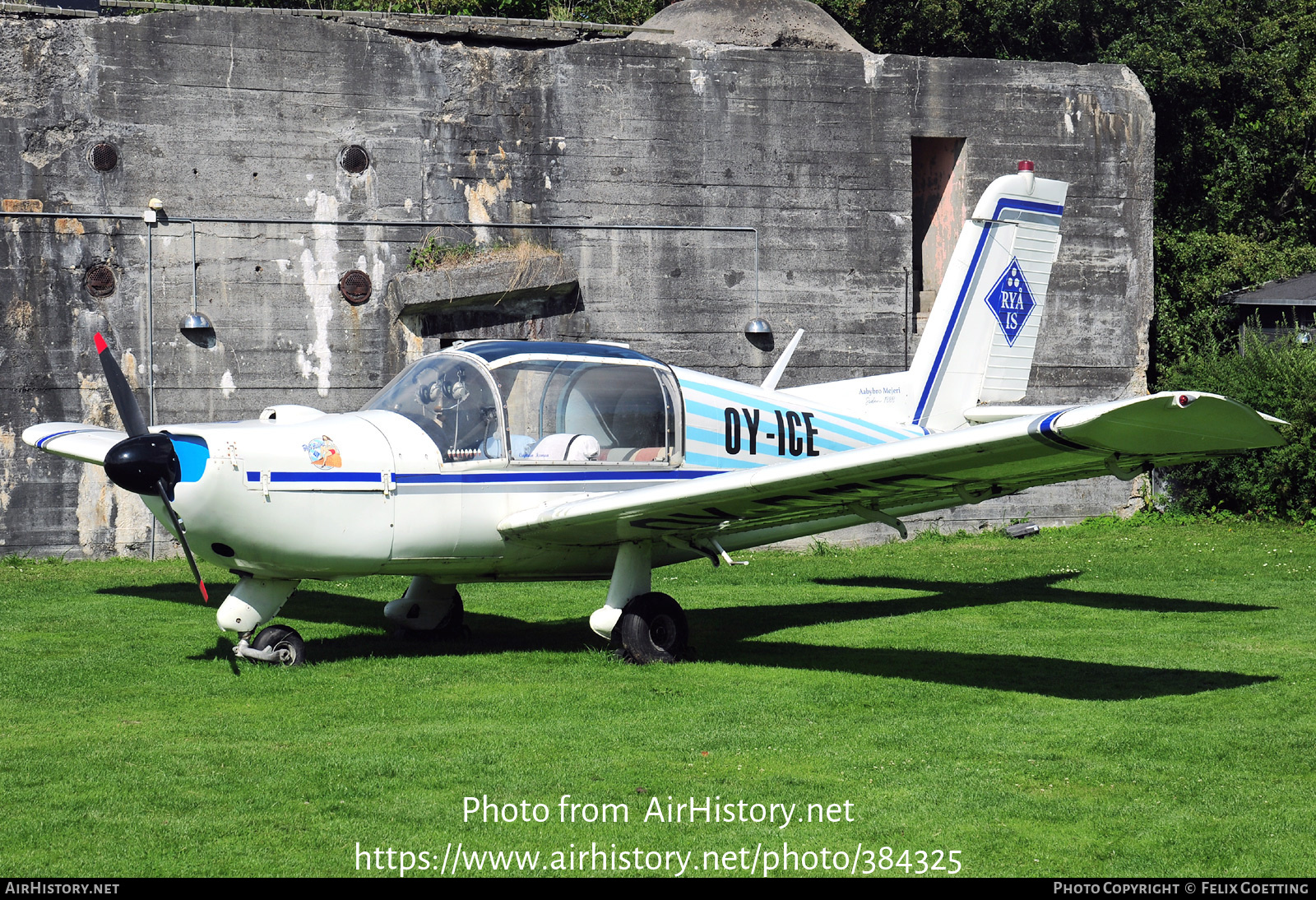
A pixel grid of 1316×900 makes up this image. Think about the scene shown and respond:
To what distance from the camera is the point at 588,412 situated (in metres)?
8.77

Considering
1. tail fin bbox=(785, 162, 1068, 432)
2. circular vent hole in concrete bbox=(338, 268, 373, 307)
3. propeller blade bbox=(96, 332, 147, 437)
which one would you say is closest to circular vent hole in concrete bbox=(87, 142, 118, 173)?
circular vent hole in concrete bbox=(338, 268, 373, 307)

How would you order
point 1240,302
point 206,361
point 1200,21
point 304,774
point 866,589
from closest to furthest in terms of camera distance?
point 304,774 < point 866,589 < point 206,361 < point 1240,302 < point 1200,21

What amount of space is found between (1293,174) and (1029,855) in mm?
26008

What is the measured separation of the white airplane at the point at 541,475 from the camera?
7.21m

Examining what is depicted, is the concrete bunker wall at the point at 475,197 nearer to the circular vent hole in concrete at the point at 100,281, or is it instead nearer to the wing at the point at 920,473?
the circular vent hole in concrete at the point at 100,281

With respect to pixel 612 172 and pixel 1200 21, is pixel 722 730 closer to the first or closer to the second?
pixel 612 172

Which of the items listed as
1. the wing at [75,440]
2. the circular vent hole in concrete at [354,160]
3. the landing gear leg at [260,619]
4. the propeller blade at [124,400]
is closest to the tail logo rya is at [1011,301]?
the landing gear leg at [260,619]

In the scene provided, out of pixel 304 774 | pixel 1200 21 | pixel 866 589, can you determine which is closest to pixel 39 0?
pixel 866 589

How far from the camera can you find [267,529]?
764 centimetres

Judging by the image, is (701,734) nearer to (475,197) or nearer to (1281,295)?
(475,197)

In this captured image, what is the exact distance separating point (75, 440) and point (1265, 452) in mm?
13888

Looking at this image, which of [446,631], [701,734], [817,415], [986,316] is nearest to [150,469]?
[446,631]

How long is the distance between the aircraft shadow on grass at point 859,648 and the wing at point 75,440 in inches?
63.6

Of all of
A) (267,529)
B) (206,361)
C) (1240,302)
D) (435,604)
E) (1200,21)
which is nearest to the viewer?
(267,529)
